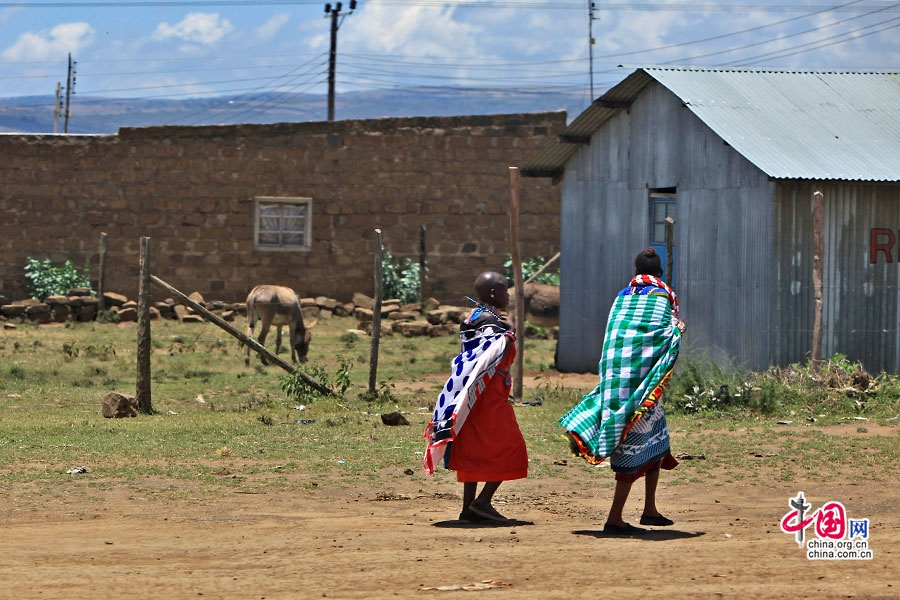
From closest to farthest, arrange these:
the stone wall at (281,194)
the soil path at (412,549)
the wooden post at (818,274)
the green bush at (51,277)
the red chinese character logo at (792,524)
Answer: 1. the soil path at (412,549)
2. the red chinese character logo at (792,524)
3. the wooden post at (818,274)
4. the stone wall at (281,194)
5. the green bush at (51,277)

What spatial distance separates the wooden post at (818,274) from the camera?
1171 centimetres

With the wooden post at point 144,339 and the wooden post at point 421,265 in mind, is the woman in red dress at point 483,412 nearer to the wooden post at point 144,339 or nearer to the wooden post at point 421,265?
the wooden post at point 144,339

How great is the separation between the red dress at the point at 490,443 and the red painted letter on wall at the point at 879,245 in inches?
322

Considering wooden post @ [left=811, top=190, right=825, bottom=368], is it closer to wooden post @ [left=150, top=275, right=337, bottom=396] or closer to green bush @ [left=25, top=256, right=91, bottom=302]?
wooden post @ [left=150, top=275, right=337, bottom=396]

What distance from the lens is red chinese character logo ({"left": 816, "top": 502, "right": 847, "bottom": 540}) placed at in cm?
600

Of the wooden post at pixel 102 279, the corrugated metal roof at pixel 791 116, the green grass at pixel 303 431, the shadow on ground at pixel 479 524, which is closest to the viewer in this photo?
the shadow on ground at pixel 479 524

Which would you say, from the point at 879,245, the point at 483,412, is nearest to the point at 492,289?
the point at 483,412

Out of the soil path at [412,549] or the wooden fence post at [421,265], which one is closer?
the soil path at [412,549]

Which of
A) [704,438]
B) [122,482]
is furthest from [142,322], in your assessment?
[704,438]

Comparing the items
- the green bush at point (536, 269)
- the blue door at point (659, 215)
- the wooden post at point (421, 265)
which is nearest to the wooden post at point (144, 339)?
the blue door at point (659, 215)

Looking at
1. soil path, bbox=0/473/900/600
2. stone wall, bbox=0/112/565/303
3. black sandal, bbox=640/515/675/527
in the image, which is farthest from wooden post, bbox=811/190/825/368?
stone wall, bbox=0/112/565/303

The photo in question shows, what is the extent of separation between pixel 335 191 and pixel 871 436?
15488 mm

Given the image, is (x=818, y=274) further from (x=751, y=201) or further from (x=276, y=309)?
(x=276, y=309)

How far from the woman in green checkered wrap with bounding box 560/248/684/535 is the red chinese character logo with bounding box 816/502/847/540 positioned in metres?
0.94
